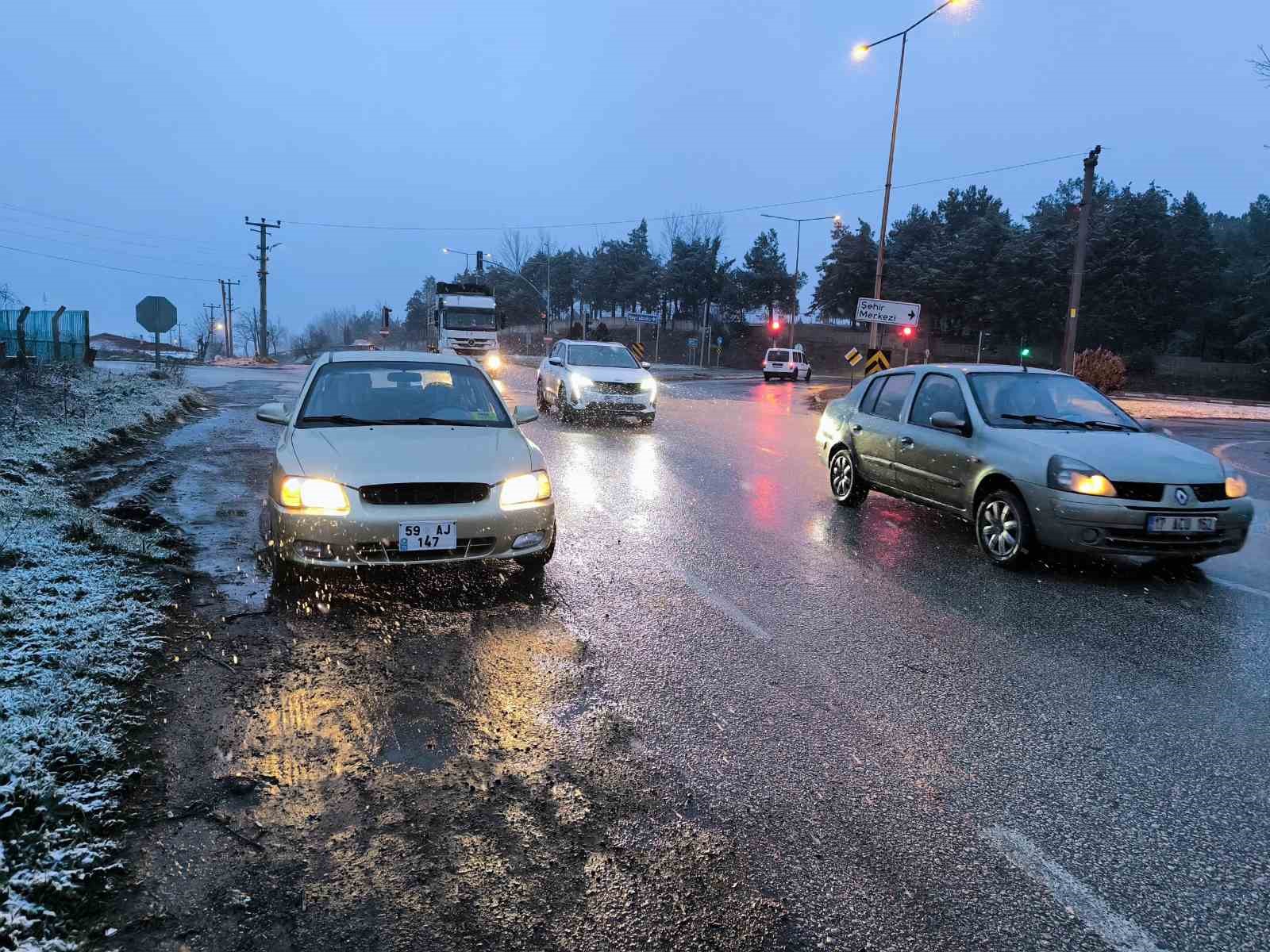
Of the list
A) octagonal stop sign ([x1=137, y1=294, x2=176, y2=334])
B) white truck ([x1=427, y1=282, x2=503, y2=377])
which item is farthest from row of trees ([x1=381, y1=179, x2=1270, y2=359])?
octagonal stop sign ([x1=137, y1=294, x2=176, y2=334])

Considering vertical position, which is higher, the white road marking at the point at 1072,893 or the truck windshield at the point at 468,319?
the truck windshield at the point at 468,319

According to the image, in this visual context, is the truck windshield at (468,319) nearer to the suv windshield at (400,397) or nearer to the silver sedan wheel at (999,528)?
the suv windshield at (400,397)

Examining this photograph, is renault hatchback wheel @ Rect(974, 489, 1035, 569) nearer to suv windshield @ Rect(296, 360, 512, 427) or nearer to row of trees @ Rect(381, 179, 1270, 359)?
suv windshield @ Rect(296, 360, 512, 427)

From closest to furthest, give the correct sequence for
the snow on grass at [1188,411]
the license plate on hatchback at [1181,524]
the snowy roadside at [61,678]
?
the snowy roadside at [61,678] < the license plate on hatchback at [1181,524] < the snow on grass at [1188,411]

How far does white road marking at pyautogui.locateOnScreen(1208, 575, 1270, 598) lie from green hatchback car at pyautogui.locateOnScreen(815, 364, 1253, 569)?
0.20 metres

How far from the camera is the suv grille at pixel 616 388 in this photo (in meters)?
16.6

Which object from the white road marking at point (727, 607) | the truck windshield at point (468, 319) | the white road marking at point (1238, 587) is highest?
the truck windshield at point (468, 319)

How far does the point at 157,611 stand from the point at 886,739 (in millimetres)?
4114

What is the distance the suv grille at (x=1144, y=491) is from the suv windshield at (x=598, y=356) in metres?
12.6

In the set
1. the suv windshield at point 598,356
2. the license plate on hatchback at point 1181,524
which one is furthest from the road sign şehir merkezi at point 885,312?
the license plate on hatchback at point 1181,524

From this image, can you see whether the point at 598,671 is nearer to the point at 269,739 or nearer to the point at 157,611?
the point at 269,739

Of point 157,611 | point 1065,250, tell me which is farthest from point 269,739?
point 1065,250

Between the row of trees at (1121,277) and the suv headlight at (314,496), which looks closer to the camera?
the suv headlight at (314,496)

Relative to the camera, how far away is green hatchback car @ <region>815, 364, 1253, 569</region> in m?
6.02
